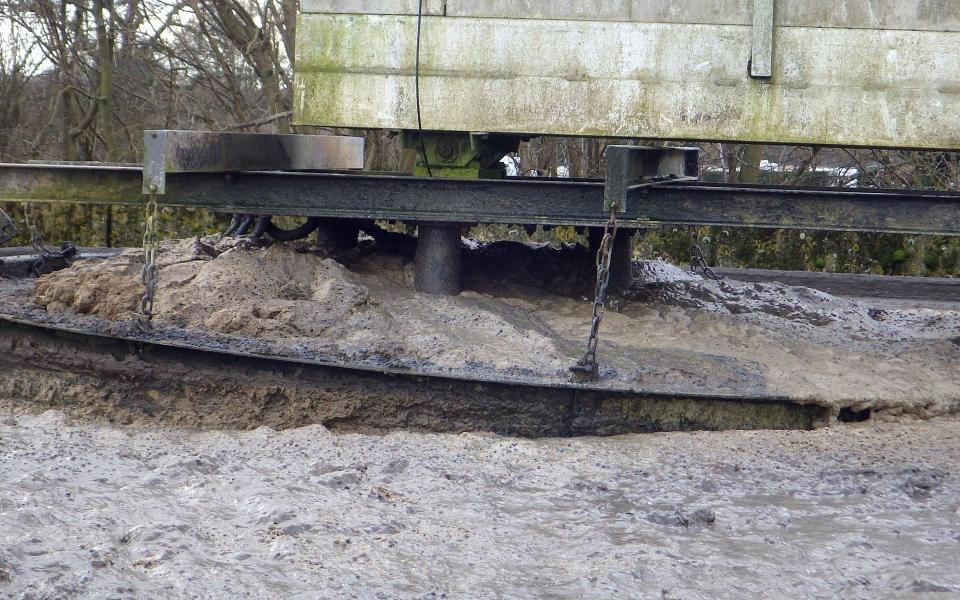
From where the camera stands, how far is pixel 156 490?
459 centimetres

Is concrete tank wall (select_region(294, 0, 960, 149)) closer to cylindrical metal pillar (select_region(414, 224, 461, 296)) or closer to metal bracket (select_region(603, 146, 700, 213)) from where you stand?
metal bracket (select_region(603, 146, 700, 213))

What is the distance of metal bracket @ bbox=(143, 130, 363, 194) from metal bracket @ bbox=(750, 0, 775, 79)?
3354 mm

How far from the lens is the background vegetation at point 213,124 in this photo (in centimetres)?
1266

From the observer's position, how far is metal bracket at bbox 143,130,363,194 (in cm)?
602

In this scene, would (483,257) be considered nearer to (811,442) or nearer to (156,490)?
(811,442)

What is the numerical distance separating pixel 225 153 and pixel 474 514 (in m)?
3.27

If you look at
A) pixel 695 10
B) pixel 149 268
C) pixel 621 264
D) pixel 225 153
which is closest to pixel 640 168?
pixel 695 10

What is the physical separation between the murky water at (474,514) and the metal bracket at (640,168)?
57.5 inches

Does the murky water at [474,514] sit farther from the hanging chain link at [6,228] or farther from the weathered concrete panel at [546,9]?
the weathered concrete panel at [546,9]

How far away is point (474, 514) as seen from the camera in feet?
14.8

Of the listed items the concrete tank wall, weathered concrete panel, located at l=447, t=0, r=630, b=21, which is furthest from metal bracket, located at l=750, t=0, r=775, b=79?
weathered concrete panel, located at l=447, t=0, r=630, b=21

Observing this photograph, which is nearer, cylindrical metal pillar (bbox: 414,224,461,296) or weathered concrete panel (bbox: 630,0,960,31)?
weathered concrete panel (bbox: 630,0,960,31)

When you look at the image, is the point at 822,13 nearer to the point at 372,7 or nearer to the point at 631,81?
the point at 631,81

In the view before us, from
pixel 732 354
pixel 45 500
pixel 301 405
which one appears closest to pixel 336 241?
pixel 301 405
